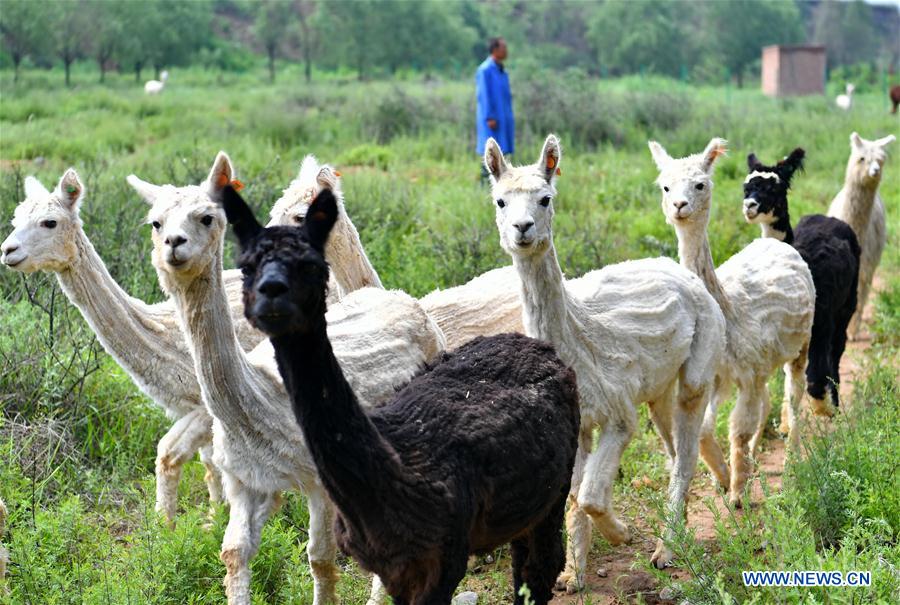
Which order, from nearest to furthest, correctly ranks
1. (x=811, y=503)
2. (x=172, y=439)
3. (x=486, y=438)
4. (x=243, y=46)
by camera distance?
(x=486, y=438) < (x=811, y=503) < (x=172, y=439) < (x=243, y=46)

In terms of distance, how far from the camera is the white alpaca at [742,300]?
6855 millimetres

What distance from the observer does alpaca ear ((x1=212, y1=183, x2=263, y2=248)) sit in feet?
11.9

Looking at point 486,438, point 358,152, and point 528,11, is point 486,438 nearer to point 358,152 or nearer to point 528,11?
point 358,152

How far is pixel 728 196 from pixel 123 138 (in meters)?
9.77

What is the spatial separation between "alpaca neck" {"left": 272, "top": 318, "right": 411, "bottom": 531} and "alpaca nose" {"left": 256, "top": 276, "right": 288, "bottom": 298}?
0.19 metres

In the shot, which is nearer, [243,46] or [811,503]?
[811,503]

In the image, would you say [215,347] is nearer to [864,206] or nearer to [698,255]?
[698,255]

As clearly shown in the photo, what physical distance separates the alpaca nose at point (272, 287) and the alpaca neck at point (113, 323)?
280cm

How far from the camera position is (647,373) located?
19.4 feet

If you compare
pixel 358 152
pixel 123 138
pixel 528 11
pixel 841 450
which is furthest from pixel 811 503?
pixel 528 11

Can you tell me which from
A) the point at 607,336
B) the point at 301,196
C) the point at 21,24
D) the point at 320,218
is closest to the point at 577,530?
the point at 607,336

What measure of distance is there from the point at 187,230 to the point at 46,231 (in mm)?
1562

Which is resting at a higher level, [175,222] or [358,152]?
[175,222]

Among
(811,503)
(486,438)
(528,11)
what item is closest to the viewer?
(486,438)
